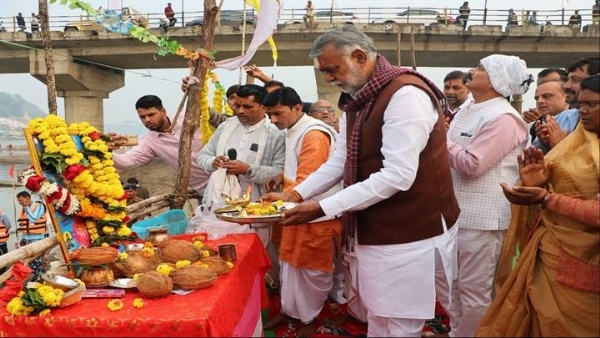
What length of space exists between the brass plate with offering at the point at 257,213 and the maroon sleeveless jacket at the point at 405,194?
0.44 m

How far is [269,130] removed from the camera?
372cm

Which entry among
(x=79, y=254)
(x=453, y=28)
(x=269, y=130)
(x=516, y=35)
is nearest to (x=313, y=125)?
(x=269, y=130)

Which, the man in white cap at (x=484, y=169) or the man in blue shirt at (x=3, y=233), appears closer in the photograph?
the man in white cap at (x=484, y=169)

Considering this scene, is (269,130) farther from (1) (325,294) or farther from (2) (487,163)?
(2) (487,163)

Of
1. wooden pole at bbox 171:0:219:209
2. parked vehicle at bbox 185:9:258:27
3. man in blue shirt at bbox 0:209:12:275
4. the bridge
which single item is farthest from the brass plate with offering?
parked vehicle at bbox 185:9:258:27

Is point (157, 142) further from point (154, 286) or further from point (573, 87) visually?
point (573, 87)

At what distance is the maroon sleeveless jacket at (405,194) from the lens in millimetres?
2041

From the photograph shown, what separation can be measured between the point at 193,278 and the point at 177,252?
1.34 ft

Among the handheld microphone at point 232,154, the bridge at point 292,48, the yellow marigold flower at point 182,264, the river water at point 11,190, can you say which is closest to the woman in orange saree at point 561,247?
the yellow marigold flower at point 182,264

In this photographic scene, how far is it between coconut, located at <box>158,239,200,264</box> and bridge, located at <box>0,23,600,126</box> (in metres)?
14.6

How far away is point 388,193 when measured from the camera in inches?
77.4

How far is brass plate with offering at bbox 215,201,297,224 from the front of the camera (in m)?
2.18

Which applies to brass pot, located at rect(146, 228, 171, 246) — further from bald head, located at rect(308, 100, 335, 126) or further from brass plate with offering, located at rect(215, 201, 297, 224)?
bald head, located at rect(308, 100, 335, 126)

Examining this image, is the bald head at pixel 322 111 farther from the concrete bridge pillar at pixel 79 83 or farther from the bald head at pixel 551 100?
the concrete bridge pillar at pixel 79 83
